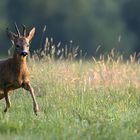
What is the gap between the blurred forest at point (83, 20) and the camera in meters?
49.7

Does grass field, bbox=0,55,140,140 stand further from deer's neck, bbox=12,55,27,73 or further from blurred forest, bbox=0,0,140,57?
blurred forest, bbox=0,0,140,57

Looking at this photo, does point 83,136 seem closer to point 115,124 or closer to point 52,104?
point 115,124

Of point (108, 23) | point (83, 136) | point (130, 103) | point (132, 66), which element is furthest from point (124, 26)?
point (83, 136)

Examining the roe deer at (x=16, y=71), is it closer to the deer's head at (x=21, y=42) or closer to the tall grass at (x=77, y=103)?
the deer's head at (x=21, y=42)

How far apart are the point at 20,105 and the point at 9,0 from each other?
39.3 m

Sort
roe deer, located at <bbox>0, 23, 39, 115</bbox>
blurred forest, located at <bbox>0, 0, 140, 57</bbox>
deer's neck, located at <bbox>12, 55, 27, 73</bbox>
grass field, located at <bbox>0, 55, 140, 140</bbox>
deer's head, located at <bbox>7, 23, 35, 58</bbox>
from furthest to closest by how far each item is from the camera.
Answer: blurred forest, located at <bbox>0, 0, 140, 57</bbox> < deer's neck, located at <bbox>12, 55, 27, 73</bbox> < roe deer, located at <bbox>0, 23, 39, 115</bbox> < deer's head, located at <bbox>7, 23, 35, 58</bbox> < grass field, located at <bbox>0, 55, 140, 140</bbox>

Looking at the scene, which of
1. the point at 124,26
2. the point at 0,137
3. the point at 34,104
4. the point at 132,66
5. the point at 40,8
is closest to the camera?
the point at 0,137

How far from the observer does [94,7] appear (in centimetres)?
5822

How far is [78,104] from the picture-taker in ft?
50.5

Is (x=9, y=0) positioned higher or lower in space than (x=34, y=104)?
lower

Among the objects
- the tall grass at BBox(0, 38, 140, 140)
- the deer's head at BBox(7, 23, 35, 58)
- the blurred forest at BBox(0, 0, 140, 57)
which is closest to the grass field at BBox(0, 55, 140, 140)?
the tall grass at BBox(0, 38, 140, 140)

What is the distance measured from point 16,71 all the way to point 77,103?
1.01 metres

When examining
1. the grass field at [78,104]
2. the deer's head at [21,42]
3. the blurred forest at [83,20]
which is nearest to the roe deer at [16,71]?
the deer's head at [21,42]

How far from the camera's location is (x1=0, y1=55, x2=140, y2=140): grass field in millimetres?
12938
